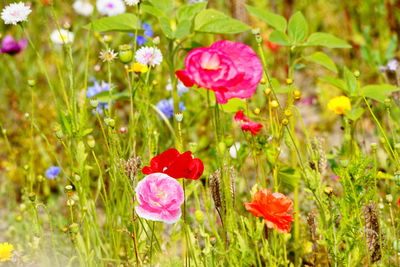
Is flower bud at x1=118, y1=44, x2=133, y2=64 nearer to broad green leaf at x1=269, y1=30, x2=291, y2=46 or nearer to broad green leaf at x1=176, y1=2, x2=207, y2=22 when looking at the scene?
broad green leaf at x1=176, y1=2, x2=207, y2=22

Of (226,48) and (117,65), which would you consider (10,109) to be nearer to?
(117,65)

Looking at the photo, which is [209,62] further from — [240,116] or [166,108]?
[166,108]

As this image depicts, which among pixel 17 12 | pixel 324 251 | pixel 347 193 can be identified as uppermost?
pixel 17 12

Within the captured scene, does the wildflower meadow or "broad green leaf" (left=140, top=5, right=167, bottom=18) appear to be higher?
"broad green leaf" (left=140, top=5, right=167, bottom=18)

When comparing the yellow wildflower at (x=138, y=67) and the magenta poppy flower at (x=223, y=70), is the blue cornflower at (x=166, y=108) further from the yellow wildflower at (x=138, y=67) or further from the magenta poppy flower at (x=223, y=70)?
the magenta poppy flower at (x=223, y=70)

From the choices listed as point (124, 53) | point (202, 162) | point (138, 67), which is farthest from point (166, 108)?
point (202, 162)

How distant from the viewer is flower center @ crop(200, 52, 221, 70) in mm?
1205

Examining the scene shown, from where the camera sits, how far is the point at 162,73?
2725 mm

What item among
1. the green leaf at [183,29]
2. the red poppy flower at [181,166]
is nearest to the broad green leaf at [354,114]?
the green leaf at [183,29]

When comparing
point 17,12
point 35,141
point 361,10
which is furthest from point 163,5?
point 361,10

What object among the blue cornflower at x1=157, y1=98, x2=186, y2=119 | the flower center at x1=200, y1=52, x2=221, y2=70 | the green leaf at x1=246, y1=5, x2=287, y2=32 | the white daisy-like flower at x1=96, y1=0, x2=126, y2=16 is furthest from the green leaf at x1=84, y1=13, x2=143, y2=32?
the white daisy-like flower at x1=96, y1=0, x2=126, y2=16

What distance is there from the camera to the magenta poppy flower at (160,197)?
1.17 meters

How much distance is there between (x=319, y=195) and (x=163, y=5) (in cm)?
70

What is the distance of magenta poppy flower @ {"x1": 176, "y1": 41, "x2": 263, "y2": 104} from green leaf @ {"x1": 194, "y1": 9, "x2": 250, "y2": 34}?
29 cm
